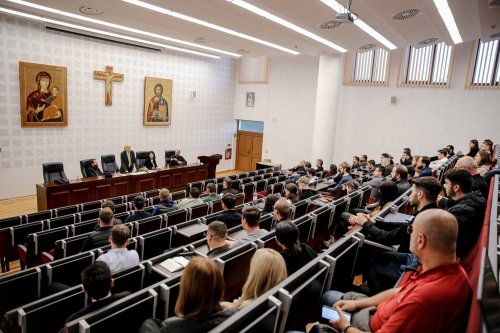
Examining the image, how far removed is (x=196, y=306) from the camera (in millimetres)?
1708

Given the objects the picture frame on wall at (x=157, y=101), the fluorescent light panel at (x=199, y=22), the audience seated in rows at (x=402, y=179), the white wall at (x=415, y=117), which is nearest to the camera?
the audience seated in rows at (x=402, y=179)

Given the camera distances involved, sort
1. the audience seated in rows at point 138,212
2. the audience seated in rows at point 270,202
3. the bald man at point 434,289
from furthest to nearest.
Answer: the audience seated in rows at point 270,202, the audience seated in rows at point 138,212, the bald man at point 434,289

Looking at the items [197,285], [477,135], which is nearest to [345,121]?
[477,135]

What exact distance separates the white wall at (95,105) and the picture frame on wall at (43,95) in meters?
0.15

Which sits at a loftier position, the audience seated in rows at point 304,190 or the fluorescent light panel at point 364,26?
the fluorescent light panel at point 364,26

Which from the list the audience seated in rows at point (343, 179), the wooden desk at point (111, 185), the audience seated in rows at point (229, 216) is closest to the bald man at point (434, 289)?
the audience seated in rows at point (229, 216)

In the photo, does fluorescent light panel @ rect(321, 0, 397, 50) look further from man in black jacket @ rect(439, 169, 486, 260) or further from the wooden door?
the wooden door

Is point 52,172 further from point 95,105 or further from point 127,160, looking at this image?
point 95,105

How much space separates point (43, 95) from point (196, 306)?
892cm

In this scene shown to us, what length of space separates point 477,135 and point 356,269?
8.92 m

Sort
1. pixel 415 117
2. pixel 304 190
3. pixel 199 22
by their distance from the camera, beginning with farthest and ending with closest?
pixel 415 117, pixel 199 22, pixel 304 190

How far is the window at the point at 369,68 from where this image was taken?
10852mm

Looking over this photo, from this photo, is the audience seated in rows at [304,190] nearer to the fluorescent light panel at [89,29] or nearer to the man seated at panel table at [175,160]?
the man seated at panel table at [175,160]

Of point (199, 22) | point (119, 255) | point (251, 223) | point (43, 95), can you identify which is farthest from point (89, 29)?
point (251, 223)
